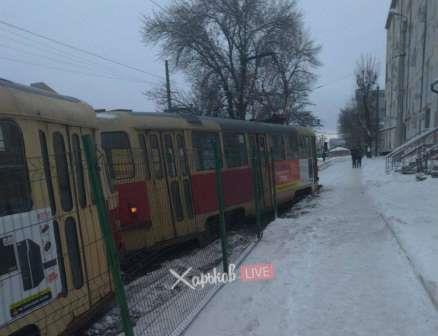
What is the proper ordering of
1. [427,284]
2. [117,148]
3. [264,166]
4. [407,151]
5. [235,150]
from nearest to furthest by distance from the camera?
[427,284], [117,148], [235,150], [264,166], [407,151]

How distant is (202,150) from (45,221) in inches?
201

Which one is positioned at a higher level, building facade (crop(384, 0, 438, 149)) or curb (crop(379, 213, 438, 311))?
building facade (crop(384, 0, 438, 149))

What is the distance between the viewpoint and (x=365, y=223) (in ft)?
27.8

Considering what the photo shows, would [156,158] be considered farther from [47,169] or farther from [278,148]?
[278,148]

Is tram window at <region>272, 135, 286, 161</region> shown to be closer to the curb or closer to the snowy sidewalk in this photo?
the snowy sidewalk

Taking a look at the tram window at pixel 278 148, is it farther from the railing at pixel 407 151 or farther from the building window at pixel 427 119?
the building window at pixel 427 119

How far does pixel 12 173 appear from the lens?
3.38m

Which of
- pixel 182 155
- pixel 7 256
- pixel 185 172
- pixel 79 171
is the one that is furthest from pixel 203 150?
pixel 7 256

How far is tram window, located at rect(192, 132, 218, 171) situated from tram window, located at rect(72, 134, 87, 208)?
3854mm

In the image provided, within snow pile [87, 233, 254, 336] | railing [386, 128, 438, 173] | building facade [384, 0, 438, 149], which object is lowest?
snow pile [87, 233, 254, 336]

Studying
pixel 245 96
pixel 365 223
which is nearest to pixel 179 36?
pixel 245 96

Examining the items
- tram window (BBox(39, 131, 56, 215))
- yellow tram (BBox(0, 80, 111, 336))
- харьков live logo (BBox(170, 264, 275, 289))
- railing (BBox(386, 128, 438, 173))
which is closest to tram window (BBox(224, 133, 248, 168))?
харьков live logo (BBox(170, 264, 275, 289))

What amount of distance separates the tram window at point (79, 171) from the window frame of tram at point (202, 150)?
382 centimetres

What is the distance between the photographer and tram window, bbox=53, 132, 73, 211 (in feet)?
13.3
